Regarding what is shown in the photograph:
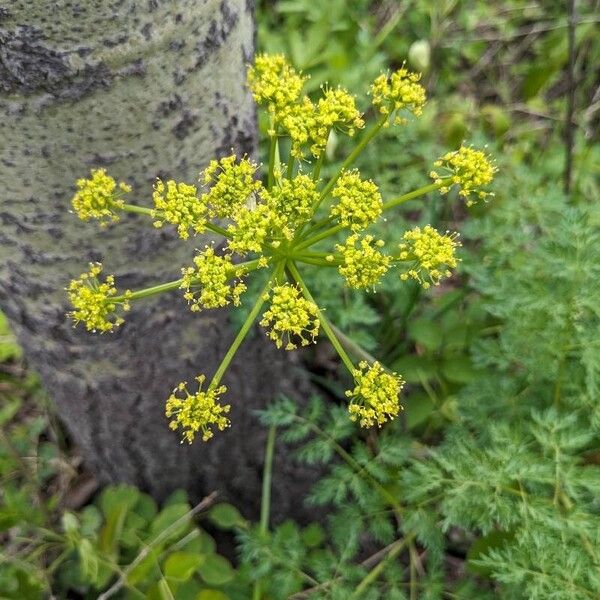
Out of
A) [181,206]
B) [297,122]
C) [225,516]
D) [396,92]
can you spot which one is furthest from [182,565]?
[396,92]

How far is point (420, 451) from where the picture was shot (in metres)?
2.25

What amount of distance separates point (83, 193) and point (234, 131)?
16.1 inches

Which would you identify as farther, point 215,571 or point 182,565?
point 215,571

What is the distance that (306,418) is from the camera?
76.9 inches

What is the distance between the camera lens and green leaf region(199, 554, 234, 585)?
1.96 m

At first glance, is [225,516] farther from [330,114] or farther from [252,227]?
[330,114]

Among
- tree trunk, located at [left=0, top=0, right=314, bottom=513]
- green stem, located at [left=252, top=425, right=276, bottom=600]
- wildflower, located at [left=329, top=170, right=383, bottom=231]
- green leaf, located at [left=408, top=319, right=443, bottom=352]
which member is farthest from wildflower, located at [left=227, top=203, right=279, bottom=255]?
green leaf, located at [left=408, top=319, right=443, bottom=352]

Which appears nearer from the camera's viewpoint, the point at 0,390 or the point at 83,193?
the point at 83,193

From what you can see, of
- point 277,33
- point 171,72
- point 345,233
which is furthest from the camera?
point 277,33

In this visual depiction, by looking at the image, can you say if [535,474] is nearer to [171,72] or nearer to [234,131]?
[234,131]

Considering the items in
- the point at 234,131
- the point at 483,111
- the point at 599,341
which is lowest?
the point at 599,341

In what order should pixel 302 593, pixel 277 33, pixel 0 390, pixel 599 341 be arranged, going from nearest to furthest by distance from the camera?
1. pixel 599 341
2. pixel 302 593
3. pixel 0 390
4. pixel 277 33

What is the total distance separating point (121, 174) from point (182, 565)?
1.09 m

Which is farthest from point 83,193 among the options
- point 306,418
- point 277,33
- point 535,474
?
point 277,33
